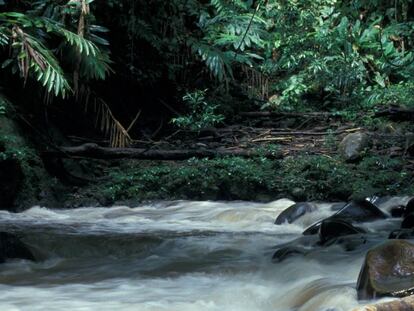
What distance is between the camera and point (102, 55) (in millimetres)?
7660

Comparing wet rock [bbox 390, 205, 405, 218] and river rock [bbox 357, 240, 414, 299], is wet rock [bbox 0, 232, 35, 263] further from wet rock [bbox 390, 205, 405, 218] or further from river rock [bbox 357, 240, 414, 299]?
wet rock [bbox 390, 205, 405, 218]

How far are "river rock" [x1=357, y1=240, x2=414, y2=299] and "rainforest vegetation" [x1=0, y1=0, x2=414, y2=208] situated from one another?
96.1 inches

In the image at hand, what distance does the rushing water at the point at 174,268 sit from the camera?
3.37 metres

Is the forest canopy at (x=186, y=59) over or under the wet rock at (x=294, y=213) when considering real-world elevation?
over

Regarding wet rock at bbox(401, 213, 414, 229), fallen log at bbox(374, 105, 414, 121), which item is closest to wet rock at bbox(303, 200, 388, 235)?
wet rock at bbox(401, 213, 414, 229)

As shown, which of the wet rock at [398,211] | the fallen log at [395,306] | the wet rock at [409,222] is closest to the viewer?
the fallen log at [395,306]

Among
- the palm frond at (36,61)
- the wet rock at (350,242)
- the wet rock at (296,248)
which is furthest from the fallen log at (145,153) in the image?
the wet rock at (350,242)

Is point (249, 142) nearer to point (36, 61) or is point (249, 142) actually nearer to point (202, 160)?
point (202, 160)

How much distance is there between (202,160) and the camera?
824 cm

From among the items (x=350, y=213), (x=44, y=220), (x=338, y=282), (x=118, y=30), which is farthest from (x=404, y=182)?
(x=118, y=30)

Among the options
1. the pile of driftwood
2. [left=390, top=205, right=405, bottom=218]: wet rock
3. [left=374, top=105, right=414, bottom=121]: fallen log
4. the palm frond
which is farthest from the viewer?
[left=374, top=105, right=414, bottom=121]: fallen log

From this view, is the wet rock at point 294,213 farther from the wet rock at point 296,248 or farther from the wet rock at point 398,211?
the wet rock at point 296,248

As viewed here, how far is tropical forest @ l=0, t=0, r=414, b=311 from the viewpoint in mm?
3738

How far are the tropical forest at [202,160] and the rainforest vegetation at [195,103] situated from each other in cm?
3
